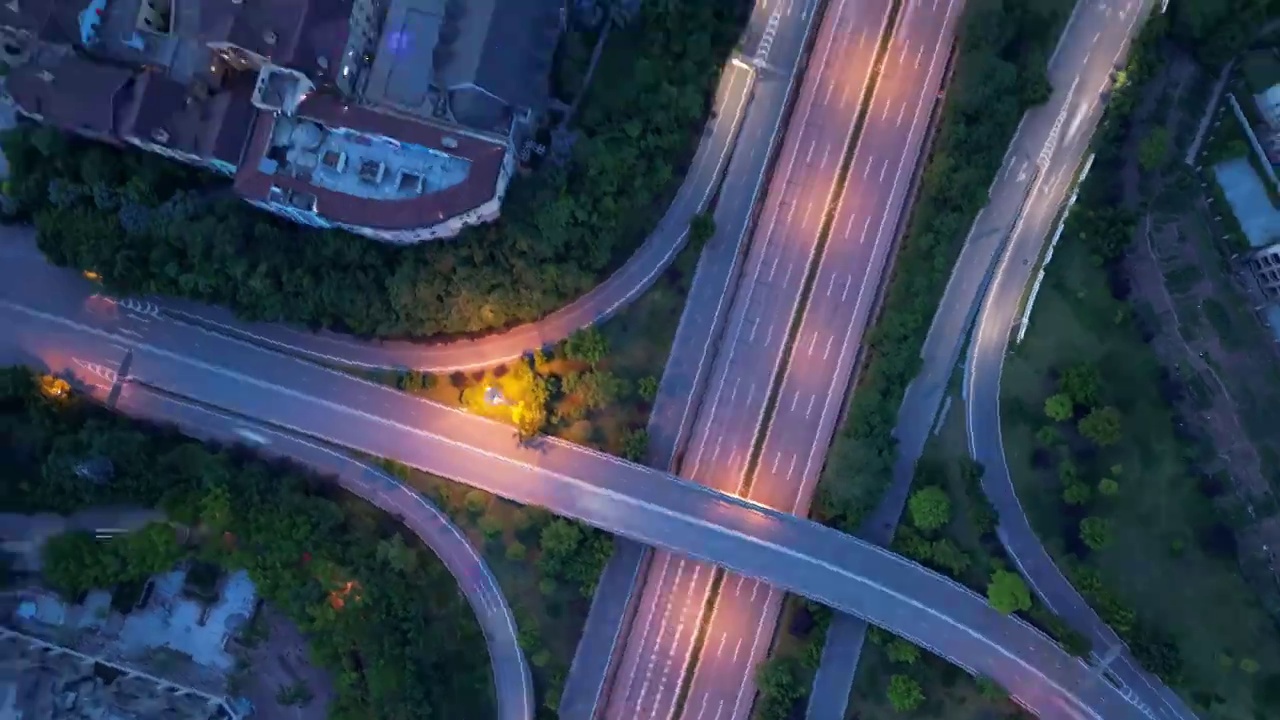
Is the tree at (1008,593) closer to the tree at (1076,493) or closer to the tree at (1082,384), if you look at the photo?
the tree at (1076,493)

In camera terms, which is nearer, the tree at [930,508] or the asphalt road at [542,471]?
the tree at [930,508]

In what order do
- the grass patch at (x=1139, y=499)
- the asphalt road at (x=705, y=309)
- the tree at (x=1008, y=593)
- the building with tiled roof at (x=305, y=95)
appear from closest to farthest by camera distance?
the building with tiled roof at (x=305, y=95) → the tree at (x=1008, y=593) → the grass patch at (x=1139, y=499) → the asphalt road at (x=705, y=309)

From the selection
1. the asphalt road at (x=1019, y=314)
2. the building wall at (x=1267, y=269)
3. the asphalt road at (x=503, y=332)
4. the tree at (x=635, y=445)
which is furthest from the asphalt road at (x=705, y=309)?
the building wall at (x=1267, y=269)

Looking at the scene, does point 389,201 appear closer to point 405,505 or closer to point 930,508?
point 405,505

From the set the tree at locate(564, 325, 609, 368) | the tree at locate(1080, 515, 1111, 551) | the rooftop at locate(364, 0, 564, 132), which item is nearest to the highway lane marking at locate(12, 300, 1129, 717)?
the tree at locate(1080, 515, 1111, 551)

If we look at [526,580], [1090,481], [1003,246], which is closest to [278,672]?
[526,580]

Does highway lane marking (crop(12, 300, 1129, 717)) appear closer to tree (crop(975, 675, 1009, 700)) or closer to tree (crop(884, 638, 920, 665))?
tree (crop(884, 638, 920, 665))
